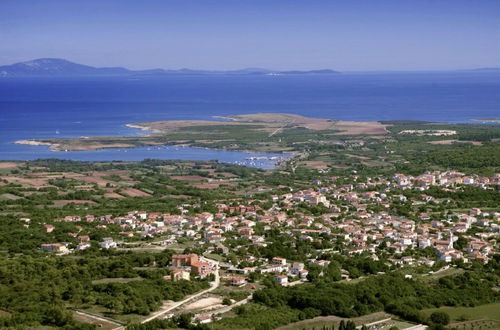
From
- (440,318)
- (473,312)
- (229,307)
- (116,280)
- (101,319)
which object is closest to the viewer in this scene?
(101,319)

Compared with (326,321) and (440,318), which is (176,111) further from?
(440,318)

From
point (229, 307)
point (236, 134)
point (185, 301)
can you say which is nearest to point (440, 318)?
point (229, 307)

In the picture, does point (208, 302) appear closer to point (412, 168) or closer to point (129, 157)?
point (412, 168)

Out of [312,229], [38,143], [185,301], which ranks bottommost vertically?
[38,143]

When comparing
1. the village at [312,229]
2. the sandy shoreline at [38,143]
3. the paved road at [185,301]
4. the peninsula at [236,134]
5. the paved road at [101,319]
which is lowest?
the sandy shoreline at [38,143]

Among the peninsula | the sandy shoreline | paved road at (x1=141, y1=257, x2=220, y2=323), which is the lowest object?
the sandy shoreline

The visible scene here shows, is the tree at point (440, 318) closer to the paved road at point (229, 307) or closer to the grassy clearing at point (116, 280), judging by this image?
the paved road at point (229, 307)

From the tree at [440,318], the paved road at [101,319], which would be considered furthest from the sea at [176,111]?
the paved road at [101,319]

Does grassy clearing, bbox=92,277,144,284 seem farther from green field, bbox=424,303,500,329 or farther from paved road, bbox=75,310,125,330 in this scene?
green field, bbox=424,303,500,329

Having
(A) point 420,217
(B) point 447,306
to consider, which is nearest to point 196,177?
(A) point 420,217

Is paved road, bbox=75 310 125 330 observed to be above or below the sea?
above

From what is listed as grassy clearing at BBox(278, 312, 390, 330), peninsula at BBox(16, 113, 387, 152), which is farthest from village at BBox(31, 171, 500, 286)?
peninsula at BBox(16, 113, 387, 152)

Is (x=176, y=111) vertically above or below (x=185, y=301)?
below
